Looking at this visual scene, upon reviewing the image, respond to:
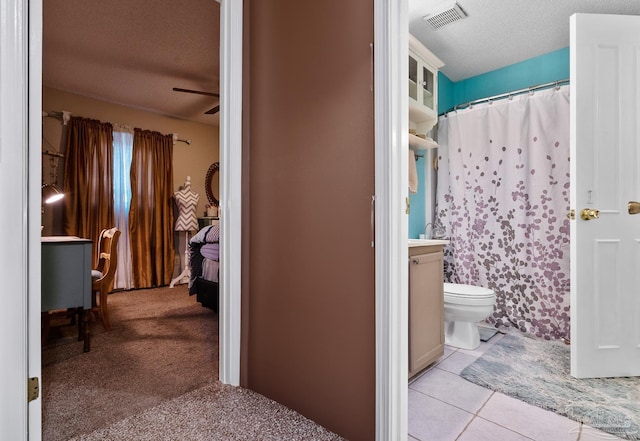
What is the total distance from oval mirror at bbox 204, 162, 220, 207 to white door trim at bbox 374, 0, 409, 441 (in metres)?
4.65

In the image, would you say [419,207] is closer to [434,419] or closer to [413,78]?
[413,78]

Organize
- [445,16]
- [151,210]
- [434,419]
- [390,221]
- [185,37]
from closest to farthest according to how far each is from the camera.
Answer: [390,221] < [434,419] < [445,16] < [185,37] < [151,210]

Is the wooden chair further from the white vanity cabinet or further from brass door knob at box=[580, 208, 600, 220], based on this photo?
brass door knob at box=[580, 208, 600, 220]

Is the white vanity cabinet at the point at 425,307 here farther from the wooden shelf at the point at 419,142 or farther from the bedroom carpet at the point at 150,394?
the wooden shelf at the point at 419,142

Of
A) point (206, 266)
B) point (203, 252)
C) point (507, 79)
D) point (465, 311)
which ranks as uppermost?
point (507, 79)

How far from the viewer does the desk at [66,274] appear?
2.09 m

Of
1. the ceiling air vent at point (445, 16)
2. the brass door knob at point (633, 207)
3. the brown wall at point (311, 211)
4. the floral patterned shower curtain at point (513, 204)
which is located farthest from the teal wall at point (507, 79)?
the brown wall at point (311, 211)

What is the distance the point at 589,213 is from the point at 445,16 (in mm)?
1733

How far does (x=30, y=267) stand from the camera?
118 cm

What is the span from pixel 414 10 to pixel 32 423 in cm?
314

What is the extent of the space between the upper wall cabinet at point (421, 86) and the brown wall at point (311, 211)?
1.24 metres

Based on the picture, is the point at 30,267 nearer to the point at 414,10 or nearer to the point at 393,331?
the point at 393,331

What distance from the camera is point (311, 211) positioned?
5.07 feet

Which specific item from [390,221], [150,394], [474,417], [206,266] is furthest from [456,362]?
[206,266]
